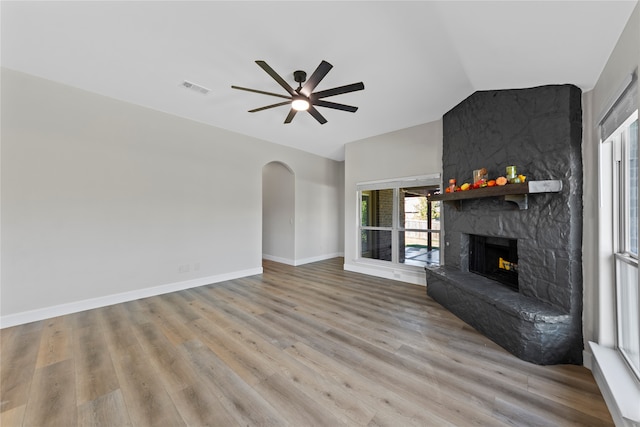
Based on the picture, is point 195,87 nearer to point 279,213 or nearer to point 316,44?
point 316,44

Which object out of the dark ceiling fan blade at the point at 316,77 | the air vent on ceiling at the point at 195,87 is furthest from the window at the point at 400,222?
the air vent on ceiling at the point at 195,87

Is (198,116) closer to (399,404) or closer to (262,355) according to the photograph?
(262,355)

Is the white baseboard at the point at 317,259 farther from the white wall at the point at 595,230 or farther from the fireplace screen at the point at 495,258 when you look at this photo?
the white wall at the point at 595,230

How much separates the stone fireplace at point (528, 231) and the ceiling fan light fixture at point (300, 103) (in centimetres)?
231

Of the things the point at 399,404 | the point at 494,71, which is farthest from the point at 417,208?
the point at 399,404

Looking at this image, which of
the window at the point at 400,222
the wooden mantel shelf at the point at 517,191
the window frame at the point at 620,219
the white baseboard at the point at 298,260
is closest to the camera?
the window frame at the point at 620,219

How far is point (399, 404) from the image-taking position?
1.67 meters

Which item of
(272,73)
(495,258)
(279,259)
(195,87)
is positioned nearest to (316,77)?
(272,73)

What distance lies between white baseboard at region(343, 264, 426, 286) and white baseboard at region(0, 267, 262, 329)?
2.72 metres

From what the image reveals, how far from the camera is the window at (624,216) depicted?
1730 mm

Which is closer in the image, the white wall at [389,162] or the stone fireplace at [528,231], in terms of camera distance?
the stone fireplace at [528,231]

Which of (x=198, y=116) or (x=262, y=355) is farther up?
(x=198, y=116)

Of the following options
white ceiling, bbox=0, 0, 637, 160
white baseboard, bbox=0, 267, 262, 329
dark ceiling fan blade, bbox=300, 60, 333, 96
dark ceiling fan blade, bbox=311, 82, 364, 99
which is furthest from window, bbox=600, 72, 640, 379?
white baseboard, bbox=0, 267, 262, 329

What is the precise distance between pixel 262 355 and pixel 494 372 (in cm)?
202
